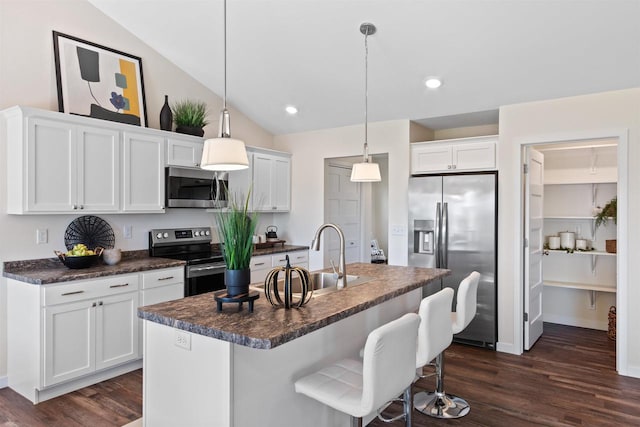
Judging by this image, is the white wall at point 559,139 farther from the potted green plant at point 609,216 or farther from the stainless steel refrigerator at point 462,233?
the potted green plant at point 609,216

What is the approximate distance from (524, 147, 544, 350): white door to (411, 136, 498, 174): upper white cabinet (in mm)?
382

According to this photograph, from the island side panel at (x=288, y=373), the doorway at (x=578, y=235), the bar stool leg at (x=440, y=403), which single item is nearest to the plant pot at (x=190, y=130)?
the island side panel at (x=288, y=373)

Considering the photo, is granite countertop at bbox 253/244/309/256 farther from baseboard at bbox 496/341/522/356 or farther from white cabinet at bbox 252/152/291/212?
baseboard at bbox 496/341/522/356

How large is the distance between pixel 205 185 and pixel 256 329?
10.4 feet

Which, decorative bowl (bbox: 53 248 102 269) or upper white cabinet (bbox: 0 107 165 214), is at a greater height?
upper white cabinet (bbox: 0 107 165 214)

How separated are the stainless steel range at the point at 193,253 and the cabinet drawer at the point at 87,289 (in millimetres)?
571

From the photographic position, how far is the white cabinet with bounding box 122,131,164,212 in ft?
12.4

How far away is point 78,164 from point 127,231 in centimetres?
A: 90

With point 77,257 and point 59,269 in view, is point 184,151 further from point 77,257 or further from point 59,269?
point 59,269

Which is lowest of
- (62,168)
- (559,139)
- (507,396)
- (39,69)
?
(507,396)

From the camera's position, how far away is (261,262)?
4.81 m

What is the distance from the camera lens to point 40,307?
9.61 feet

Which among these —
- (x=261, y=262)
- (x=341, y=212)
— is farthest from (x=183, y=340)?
(x=341, y=212)

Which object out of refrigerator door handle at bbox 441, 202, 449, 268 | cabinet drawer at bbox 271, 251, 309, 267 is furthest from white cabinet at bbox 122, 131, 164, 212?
refrigerator door handle at bbox 441, 202, 449, 268
